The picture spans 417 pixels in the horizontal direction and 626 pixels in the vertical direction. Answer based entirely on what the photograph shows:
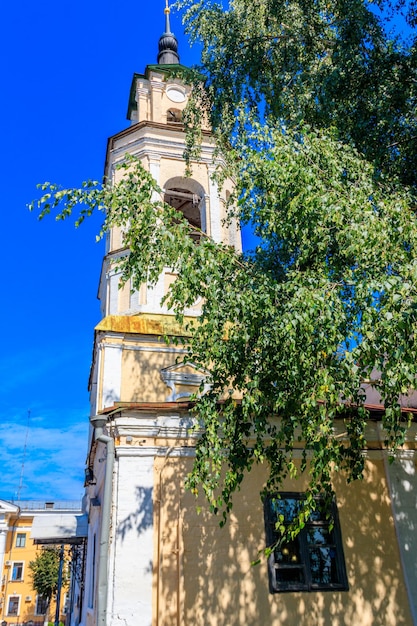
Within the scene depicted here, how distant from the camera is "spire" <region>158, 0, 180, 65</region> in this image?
18.6 m

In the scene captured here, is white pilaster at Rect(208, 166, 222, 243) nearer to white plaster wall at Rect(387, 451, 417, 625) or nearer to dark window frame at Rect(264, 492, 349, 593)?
white plaster wall at Rect(387, 451, 417, 625)

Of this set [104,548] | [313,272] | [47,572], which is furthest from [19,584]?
[313,272]

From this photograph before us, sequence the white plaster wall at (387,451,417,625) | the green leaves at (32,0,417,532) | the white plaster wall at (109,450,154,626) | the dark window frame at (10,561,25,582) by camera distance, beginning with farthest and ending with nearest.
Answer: the dark window frame at (10,561,25,582)
the white plaster wall at (387,451,417,625)
the white plaster wall at (109,450,154,626)
the green leaves at (32,0,417,532)

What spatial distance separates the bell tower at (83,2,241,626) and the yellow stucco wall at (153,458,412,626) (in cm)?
8

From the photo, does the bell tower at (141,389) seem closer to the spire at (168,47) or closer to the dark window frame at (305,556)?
the spire at (168,47)

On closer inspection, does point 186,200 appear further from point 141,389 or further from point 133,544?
point 133,544

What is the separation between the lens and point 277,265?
8695mm

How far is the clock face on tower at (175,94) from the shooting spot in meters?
15.4

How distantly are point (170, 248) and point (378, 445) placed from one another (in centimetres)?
483

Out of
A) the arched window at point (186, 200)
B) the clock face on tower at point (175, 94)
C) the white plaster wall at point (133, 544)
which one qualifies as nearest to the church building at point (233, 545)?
the white plaster wall at point (133, 544)

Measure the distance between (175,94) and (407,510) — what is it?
12.6 meters

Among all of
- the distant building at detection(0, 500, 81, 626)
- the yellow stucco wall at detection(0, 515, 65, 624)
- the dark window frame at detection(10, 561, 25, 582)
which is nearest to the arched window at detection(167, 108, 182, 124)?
the distant building at detection(0, 500, 81, 626)

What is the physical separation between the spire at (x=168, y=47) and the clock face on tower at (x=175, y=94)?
368 centimetres

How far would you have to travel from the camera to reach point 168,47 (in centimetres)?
1912
